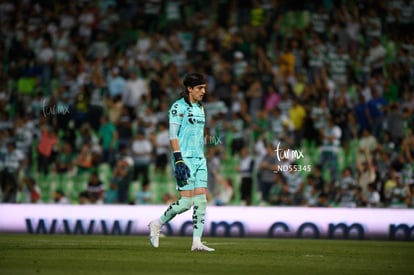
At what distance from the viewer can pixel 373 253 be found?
15.4 meters

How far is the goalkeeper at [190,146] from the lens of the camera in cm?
1402

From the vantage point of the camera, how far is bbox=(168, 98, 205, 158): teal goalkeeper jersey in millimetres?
14102

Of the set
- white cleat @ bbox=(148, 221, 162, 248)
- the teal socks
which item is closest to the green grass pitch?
white cleat @ bbox=(148, 221, 162, 248)

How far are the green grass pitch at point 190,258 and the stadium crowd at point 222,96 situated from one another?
5.47 metres

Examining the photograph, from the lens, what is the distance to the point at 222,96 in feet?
83.8

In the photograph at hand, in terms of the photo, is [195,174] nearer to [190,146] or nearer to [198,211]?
[190,146]

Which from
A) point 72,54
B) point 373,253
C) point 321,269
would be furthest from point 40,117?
point 321,269

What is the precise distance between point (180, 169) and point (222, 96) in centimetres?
1179

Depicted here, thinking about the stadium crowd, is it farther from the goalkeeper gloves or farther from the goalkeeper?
the goalkeeper gloves

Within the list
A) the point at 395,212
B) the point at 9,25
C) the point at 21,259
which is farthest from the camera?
the point at 9,25

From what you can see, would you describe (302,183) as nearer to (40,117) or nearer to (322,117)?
(322,117)

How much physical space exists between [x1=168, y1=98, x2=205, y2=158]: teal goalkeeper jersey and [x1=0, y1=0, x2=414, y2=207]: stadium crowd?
8485 mm

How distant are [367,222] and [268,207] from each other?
2106 mm

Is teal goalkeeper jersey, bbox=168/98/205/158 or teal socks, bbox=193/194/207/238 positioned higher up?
teal goalkeeper jersey, bbox=168/98/205/158
